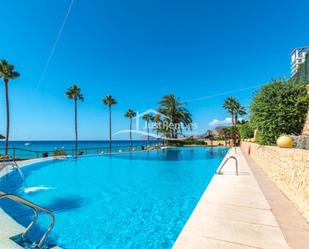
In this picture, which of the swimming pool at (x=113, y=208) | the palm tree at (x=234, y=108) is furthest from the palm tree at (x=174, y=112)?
the swimming pool at (x=113, y=208)

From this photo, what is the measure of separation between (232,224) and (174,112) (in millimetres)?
31629

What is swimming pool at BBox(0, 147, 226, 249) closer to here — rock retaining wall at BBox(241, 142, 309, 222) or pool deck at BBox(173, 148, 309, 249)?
pool deck at BBox(173, 148, 309, 249)

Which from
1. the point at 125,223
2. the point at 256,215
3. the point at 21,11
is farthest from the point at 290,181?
the point at 21,11

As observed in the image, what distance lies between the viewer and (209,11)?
15766 millimetres

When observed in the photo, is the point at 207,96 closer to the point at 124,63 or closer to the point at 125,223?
the point at 124,63

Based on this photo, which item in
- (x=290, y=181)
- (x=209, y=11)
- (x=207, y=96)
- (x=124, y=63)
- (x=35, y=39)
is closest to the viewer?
(x=290, y=181)

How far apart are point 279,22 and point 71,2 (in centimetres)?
1646

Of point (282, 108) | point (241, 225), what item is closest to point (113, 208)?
point (241, 225)

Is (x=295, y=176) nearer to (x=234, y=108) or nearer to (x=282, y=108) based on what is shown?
(x=282, y=108)

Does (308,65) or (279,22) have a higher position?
(279,22)

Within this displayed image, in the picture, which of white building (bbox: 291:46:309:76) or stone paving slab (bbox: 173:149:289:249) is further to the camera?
white building (bbox: 291:46:309:76)

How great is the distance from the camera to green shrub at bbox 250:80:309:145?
707 cm

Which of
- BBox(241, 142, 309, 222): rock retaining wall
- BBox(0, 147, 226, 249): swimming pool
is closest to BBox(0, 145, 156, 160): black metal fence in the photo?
BBox(0, 147, 226, 249): swimming pool

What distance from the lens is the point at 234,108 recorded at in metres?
36.3
